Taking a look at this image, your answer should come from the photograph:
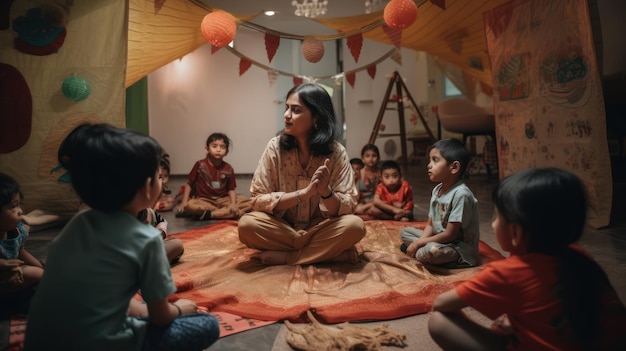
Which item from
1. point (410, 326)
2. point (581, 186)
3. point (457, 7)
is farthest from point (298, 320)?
point (457, 7)

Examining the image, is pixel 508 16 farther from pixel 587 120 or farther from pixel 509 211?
pixel 509 211

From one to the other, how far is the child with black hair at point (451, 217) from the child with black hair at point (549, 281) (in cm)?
112

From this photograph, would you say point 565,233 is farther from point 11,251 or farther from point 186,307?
point 11,251

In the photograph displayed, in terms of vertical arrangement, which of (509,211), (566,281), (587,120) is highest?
(587,120)

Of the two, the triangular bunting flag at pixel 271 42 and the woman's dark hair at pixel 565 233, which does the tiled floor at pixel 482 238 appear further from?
the triangular bunting flag at pixel 271 42

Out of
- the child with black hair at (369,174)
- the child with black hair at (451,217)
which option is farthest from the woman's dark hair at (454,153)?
the child with black hair at (369,174)

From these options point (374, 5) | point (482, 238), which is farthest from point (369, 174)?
point (374, 5)

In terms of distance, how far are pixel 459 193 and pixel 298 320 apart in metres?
1.07

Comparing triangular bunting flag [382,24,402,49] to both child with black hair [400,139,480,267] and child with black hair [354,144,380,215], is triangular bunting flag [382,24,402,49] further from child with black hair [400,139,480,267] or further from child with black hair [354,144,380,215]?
child with black hair [400,139,480,267]

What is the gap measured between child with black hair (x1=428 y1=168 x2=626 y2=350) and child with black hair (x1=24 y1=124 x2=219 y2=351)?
77 centimetres

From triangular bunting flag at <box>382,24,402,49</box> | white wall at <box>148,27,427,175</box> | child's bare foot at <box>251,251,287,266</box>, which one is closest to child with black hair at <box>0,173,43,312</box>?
child's bare foot at <box>251,251,287,266</box>

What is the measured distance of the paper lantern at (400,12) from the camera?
3.65m

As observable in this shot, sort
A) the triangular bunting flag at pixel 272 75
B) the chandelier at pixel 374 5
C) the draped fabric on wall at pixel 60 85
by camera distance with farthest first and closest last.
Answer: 1. the chandelier at pixel 374 5
2. the triangular bunting flag at pixel 272 75
3. the draped fabric on wall at pixel 60 85

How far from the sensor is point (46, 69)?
348cm
